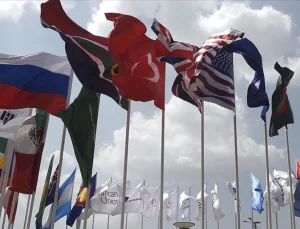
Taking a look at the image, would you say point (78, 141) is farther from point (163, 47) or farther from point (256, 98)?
point (256, 98)

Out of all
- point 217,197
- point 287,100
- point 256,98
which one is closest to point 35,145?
point 256,98

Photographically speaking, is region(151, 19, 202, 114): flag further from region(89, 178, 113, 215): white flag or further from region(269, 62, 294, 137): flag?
region(89, 178, 113, 215): white flag

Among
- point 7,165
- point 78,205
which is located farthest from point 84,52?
point 78,205

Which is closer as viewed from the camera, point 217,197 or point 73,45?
point 73,45

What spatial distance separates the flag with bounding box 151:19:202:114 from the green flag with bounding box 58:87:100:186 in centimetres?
275

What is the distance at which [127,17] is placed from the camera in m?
15.1

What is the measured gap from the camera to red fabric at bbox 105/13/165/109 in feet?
46.9

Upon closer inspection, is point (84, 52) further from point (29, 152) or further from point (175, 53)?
point (29, 152)

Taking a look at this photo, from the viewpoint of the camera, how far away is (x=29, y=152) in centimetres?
1712

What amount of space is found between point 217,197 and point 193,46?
95.5 feet

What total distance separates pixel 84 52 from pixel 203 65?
405 cm

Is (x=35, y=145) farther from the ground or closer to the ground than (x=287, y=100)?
closer to the ground

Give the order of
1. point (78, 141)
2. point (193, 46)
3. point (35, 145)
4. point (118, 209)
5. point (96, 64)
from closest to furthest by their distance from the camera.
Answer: point (78, 141) < point (96, 64) < point (193, 46) < point (35, 145) < point (118, 209)

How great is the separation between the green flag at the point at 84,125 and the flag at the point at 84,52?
472 millimetres
